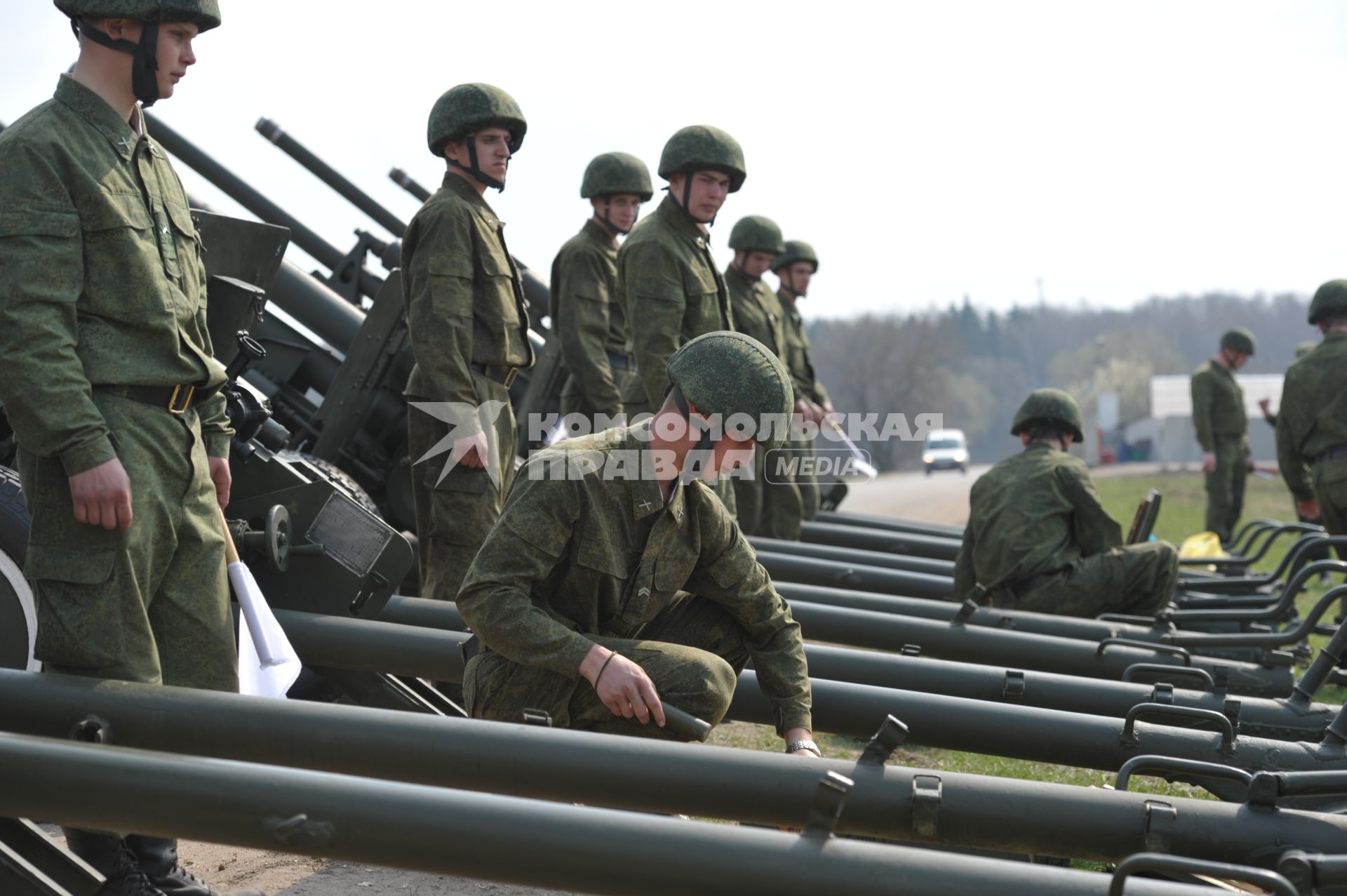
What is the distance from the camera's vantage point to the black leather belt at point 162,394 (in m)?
3.11

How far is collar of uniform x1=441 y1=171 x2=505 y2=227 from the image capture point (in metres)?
5.27

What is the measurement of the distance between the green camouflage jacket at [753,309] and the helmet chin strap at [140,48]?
4987mm

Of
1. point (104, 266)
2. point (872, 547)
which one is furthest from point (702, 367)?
point (872, 547)

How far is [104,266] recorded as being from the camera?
10.2 feet

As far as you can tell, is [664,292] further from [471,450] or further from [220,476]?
[220,476]

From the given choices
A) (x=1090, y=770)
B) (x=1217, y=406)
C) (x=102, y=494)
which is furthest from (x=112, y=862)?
(x=1217, y=406)

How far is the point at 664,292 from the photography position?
620cm

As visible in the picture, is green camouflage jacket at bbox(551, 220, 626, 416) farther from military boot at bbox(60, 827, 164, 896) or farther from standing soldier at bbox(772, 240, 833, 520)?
military boot at bbox(60, 827, 164, 896)

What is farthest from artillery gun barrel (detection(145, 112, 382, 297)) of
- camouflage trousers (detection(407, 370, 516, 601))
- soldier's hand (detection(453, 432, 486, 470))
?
soldier's hand (detection(453, 432, 486, 470))

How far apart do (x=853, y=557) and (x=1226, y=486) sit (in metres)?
5.79

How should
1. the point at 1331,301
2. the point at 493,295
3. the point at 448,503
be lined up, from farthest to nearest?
the point at 1331,301 → the point at 493,295 → the point at 448,503

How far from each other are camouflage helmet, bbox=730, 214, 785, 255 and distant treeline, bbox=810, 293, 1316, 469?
151 ft

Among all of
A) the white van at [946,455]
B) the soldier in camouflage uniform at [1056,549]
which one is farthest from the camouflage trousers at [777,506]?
the white van at [946,455]

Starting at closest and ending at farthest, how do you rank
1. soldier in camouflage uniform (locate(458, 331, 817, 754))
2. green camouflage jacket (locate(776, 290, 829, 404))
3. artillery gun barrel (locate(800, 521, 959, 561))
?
1. soldier in camouflage uniform (locate(458, 331, 817, 754))
2. artillery gun barrel (locate(800, 521, 959, 561))
3. green camouflage jacket (locate(776, 290, 829, 404))
